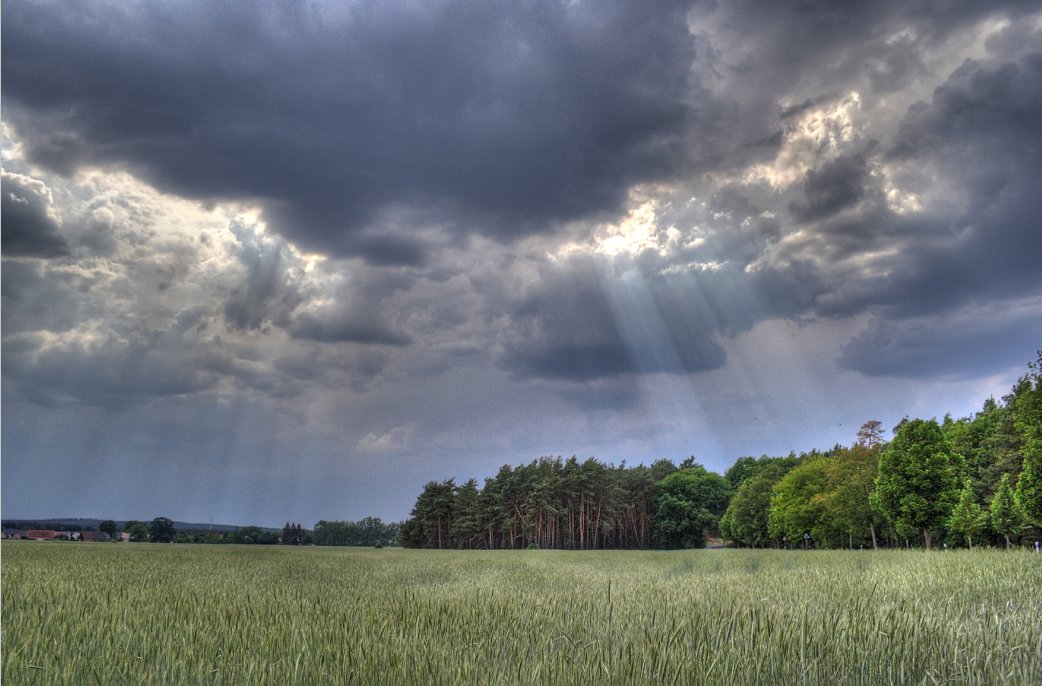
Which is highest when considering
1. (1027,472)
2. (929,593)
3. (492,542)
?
(1027,472)

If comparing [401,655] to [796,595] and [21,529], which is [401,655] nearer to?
[796,595]

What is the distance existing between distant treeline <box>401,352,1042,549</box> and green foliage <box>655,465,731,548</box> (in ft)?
0.77

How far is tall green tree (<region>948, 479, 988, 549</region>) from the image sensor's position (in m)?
54.5

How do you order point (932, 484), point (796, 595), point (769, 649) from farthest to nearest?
point (932, 484) < point (796, 595) < point (769, 649)

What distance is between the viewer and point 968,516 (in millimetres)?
55156

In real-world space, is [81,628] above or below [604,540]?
above

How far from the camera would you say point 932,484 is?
47.5 m

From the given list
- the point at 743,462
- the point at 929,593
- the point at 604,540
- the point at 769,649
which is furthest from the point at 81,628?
the point at 743,462

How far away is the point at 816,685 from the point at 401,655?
281 centimetres

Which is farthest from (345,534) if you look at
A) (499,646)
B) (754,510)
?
(499,646)

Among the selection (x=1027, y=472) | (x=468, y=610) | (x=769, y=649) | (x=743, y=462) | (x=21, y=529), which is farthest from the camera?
(x=743, y=462)

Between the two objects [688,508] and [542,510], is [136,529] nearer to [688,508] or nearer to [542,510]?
[542,510]

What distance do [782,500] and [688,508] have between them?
68.9ft

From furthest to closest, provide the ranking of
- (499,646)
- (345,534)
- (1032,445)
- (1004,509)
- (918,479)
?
(345,534), (1004,509), (918,479), (1032,445), (499,646)
